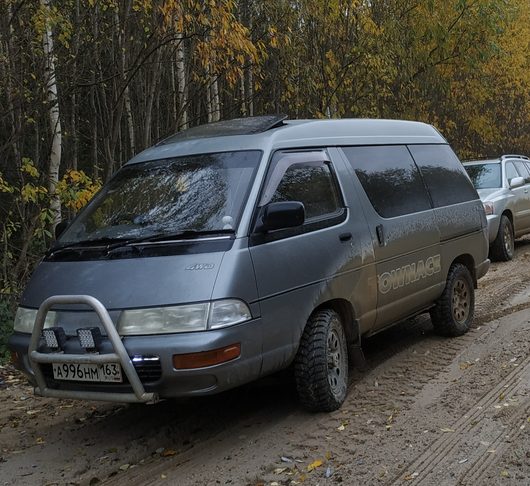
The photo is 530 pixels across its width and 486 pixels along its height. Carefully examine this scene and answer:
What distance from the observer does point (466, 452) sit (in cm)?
391

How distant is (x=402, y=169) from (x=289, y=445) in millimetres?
2897

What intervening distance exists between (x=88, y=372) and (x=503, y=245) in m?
8.92

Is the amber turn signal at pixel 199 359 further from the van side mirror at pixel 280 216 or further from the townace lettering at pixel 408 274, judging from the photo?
the townace lettering at pixel 408 274

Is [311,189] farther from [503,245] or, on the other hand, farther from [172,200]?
[503,245]

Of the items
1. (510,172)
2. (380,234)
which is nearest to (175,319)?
(380,234)

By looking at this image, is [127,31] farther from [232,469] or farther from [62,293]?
[232,469]

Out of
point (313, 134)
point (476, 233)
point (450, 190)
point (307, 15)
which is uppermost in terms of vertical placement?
point (307, 15)

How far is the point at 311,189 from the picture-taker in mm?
4809

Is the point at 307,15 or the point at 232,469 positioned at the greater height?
the point at 307,15

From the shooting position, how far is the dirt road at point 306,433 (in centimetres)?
379

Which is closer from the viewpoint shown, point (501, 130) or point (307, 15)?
point (307, 15)

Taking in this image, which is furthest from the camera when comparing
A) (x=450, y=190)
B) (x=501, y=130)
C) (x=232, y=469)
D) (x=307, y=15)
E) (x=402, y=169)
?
(x=501, y=130)

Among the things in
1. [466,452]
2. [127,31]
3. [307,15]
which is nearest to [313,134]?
[466,452]

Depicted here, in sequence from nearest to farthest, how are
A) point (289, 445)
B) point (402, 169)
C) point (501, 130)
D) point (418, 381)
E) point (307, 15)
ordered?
point (289, 445), point (418, 381), point (402, 169), point (307, 15), point (501, 130)
